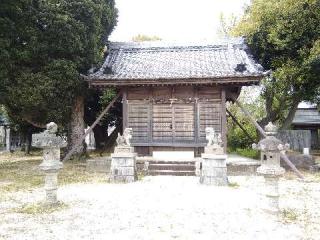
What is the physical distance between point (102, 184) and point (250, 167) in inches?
247

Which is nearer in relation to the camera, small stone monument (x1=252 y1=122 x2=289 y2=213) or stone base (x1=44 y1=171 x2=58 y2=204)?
small stone monument (x1=252 y1=122 x2=289 y2=213)

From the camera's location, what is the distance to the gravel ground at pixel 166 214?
7.28 m

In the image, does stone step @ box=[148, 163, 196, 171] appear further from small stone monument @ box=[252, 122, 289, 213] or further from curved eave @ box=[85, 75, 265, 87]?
small stone monument @ box=[252, 122, 289, 213]

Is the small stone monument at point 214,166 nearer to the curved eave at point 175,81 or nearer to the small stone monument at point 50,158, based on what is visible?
the curved eave at point 175,81

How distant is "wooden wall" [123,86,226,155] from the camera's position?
17.8 m

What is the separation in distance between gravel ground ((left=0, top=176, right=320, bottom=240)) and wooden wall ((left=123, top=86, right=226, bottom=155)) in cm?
505

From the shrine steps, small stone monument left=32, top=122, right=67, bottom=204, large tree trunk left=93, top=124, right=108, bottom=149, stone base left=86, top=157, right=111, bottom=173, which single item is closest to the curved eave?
stone base left=86, top=157, right=111, bottom=173

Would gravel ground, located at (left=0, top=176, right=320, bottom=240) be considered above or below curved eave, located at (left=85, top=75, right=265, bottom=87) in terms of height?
below

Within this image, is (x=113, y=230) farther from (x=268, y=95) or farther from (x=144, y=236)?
(x=268, y=95)

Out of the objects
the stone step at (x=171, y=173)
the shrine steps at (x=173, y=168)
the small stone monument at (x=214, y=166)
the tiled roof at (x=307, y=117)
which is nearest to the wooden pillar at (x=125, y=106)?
the shrine steps at (x=173, y=168)

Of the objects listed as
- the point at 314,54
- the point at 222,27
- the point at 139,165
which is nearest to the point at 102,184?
the point at 139,165

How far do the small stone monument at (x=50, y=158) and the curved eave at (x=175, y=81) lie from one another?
7.15m

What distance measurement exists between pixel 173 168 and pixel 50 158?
6.82 metres

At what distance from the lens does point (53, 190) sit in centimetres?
998
